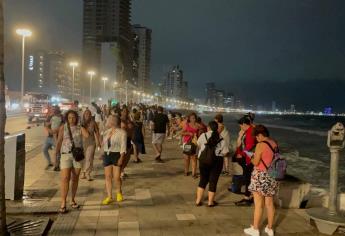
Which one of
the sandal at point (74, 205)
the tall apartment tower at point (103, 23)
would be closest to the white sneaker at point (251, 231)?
the sandal at point (74, 205)

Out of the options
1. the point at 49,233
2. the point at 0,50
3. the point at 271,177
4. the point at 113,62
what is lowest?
the point at 49,233

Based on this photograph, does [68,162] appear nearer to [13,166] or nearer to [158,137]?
[13,166]

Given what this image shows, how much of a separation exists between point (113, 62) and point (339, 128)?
100m

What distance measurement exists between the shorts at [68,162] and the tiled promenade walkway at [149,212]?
0.76 meters

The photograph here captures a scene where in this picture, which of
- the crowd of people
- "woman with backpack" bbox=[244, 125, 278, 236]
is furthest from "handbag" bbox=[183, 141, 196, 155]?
"woman with backpack" bbox=[244, 125, 278, 236]

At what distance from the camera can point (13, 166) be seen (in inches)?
303

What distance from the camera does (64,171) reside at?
7125 millimetres

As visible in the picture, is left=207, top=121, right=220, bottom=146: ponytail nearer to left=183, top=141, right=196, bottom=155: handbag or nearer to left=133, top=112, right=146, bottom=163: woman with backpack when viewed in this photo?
left=183, top=141, right=196, bottom=155: handbag

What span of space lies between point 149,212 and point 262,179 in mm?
2144

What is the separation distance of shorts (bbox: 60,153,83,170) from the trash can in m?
1.08

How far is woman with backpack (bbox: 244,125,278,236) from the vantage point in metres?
6.15

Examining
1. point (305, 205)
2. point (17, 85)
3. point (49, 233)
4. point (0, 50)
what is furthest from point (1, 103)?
point (17, 85)

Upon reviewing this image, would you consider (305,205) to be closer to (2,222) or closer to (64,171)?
(64,171)

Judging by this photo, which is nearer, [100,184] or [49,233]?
[49,233]
